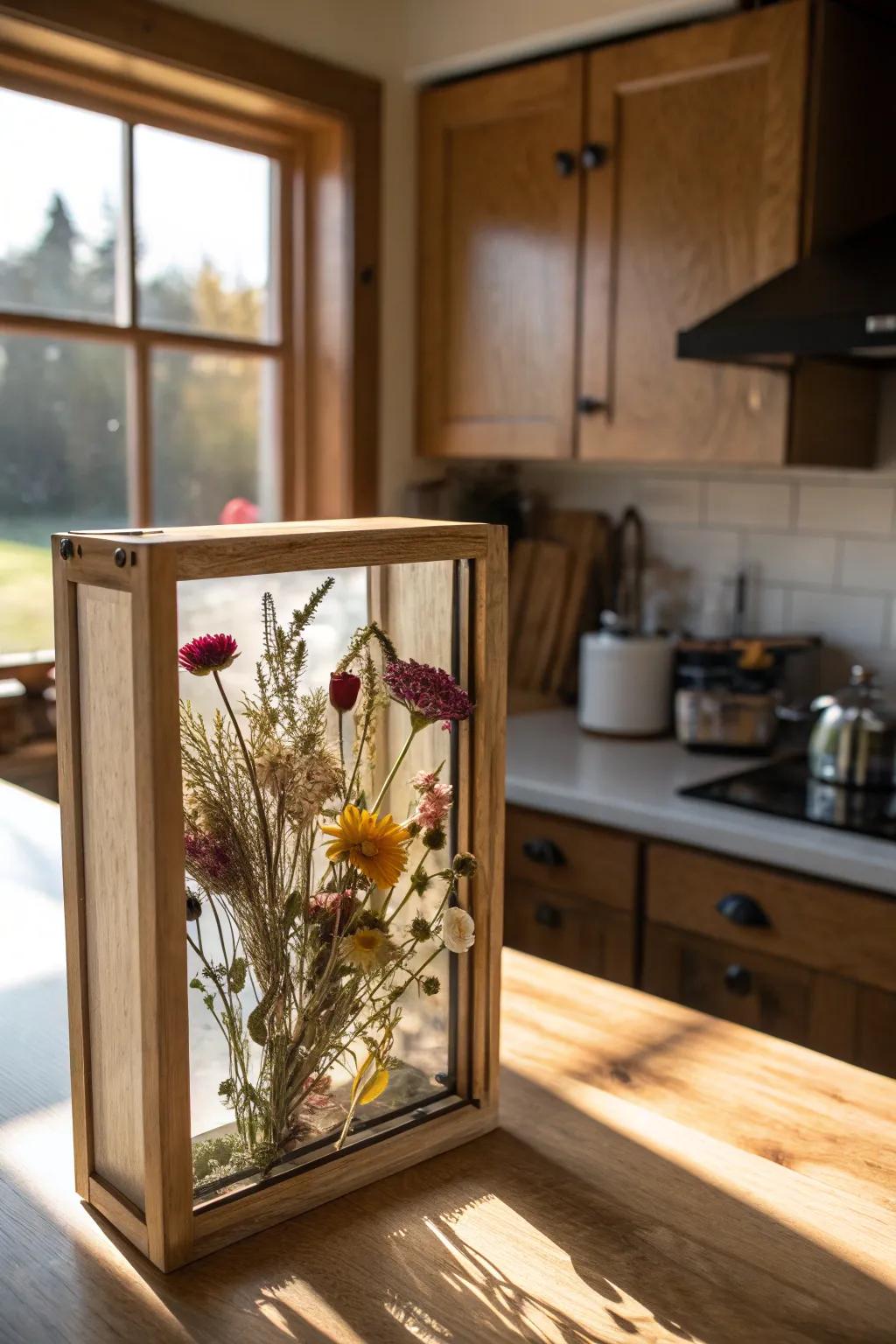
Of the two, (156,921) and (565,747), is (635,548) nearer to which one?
(565,747)

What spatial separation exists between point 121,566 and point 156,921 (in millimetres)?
202

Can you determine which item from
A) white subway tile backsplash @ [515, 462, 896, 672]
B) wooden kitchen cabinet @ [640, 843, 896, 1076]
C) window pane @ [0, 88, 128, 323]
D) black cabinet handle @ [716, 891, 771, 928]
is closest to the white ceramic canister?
white subway tile backsplash @ [515, 462, 896, 672]

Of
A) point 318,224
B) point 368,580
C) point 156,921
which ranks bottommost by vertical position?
point 156,921

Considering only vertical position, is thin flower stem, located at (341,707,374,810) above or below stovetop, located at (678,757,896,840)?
above

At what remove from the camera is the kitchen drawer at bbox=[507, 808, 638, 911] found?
2145 mm

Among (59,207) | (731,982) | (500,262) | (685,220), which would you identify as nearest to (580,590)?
(500,262)

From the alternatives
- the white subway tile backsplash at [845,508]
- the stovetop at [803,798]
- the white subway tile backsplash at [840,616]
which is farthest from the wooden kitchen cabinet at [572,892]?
the white subway tile backsplash at [845,508]

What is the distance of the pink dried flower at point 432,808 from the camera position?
822 millimetres

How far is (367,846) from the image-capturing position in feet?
2.52

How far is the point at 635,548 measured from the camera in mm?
2910

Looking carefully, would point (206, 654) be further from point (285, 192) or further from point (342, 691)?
point (285, 192)

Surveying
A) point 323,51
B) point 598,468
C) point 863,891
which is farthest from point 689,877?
point 323,51

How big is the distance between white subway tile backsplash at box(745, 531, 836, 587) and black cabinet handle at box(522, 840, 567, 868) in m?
0.86

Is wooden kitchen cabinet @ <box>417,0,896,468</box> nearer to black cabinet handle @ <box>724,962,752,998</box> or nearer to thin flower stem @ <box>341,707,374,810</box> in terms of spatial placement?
black cabinet handle @ <box>724,962,752,998</box>
